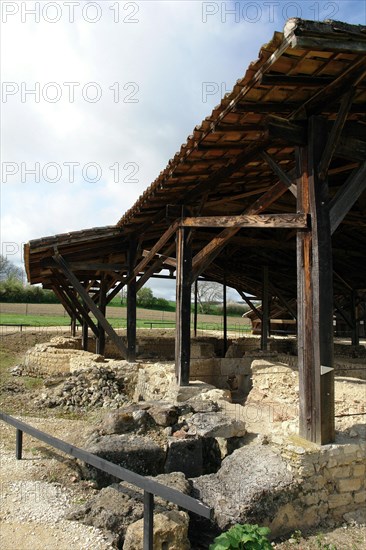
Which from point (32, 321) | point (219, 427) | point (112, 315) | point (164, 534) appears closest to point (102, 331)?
point (219, 427)

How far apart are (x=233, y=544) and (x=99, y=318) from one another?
24.0ft

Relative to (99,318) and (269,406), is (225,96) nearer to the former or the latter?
(269,406)

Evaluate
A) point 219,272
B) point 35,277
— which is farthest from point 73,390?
point 219,272

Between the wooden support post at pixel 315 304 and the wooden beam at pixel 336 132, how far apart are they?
6 centimetres

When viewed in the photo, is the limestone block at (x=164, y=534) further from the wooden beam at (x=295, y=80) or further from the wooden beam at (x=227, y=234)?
the wooden beam at (x=295, y=80)

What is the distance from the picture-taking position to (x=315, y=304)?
4.08 metres

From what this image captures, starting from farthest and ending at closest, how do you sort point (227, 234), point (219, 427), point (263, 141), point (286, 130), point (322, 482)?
point (227, 234), point (219, 427), point (263, 141), point (286, 130), point (322, 482)

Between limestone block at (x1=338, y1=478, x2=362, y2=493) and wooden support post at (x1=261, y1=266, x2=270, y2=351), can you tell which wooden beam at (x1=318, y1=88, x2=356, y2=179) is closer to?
Result: limestone block at (x1=338, y1=478, x2=362, y2=493)

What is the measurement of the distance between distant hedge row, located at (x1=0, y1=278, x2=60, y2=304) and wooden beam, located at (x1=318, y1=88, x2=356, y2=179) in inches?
1577

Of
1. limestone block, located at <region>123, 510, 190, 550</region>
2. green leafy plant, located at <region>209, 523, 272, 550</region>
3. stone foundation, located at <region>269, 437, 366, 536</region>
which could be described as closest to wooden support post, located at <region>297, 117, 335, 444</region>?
stone foundation, located at <region>269, 437, 366, 536</region>

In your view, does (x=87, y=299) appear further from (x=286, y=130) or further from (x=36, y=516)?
(x=286, y=130)

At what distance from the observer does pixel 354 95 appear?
3842 millimetres

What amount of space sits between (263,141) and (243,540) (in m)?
3.99

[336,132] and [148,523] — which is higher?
[336,132]
